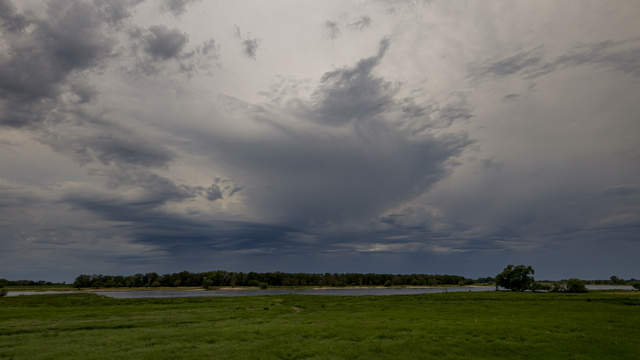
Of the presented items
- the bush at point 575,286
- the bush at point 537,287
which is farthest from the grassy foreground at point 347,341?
the bush at point 537,287

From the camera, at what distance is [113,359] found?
2636 cm

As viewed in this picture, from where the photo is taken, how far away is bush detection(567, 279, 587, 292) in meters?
146

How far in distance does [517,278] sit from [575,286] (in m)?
21.3

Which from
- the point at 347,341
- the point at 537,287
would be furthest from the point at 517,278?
the point at 347,341

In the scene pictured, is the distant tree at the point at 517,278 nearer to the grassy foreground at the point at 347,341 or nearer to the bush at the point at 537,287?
the bush at the point at 537,287

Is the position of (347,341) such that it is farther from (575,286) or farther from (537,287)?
(537,287)

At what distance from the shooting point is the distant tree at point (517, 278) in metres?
156

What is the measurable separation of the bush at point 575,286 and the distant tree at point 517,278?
13.5 m

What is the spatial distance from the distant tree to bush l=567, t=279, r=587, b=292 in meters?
13.5

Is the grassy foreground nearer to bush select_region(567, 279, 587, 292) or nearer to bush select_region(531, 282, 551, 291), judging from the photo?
bush select_region(567, 279, 587, 292)

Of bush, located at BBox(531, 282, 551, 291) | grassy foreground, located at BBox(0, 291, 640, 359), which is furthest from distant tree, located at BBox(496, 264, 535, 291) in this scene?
grassy foreground, located at BBox(0, 291, 640, 359)

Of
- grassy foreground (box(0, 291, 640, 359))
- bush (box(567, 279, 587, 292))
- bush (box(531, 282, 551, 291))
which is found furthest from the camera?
bush (box(531, 282, 551, 291))

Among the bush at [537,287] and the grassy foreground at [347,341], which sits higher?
the grassy foreground at [347,341]

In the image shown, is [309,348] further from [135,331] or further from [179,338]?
[135,331]
